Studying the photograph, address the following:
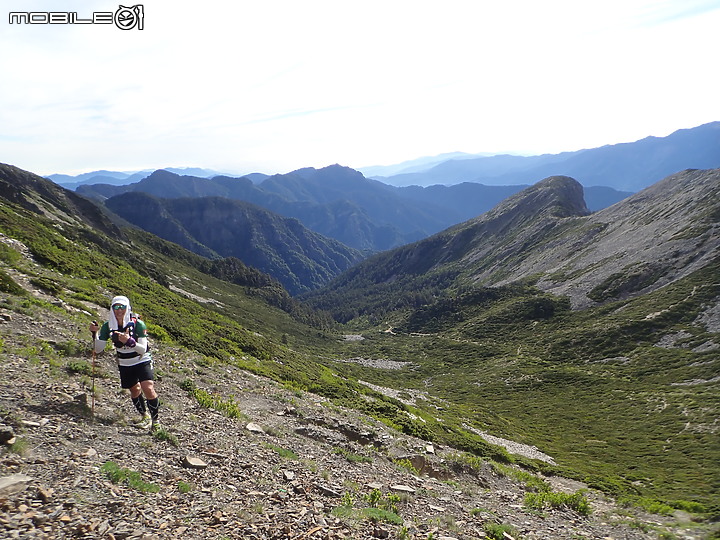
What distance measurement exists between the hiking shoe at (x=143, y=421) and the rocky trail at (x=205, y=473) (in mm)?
245

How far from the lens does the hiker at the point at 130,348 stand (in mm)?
11000

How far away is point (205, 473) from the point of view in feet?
33.1

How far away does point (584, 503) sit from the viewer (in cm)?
1722

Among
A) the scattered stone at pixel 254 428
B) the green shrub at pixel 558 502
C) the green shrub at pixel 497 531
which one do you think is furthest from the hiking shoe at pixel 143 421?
the green shrub at pixel 558 502

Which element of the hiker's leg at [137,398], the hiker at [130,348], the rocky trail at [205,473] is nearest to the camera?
the rocky trail at [205,473]

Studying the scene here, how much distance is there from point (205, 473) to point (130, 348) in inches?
171

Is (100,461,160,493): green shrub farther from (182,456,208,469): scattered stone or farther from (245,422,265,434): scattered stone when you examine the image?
(245,422,265,434): scattered stone

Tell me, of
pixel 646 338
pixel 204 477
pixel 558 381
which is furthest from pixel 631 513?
pixel 646 338

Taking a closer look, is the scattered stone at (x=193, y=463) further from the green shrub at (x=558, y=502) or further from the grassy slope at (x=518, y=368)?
the grassy slope at (x=518, y=368)

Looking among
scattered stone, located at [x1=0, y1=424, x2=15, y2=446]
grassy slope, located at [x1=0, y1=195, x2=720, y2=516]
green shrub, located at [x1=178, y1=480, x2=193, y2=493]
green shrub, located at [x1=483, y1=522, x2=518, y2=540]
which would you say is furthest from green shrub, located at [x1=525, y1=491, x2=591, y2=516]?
scattered stone, located at [x1=0, y1=424, x2=15, y2=446]

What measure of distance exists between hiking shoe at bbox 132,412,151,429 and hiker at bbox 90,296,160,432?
1.1 inches

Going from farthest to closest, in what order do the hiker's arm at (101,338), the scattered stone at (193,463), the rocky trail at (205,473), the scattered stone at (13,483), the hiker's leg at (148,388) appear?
the hiker's leg at (148,388)
the hiker's arm at (101,338)
the scattered stone at (193,463)
the rocky trail at (205,473)
the scattered stone at (13,483)

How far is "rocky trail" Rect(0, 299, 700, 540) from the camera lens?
755 centimetres

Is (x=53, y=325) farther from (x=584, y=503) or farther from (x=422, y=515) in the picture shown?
(x=584, y=503)
